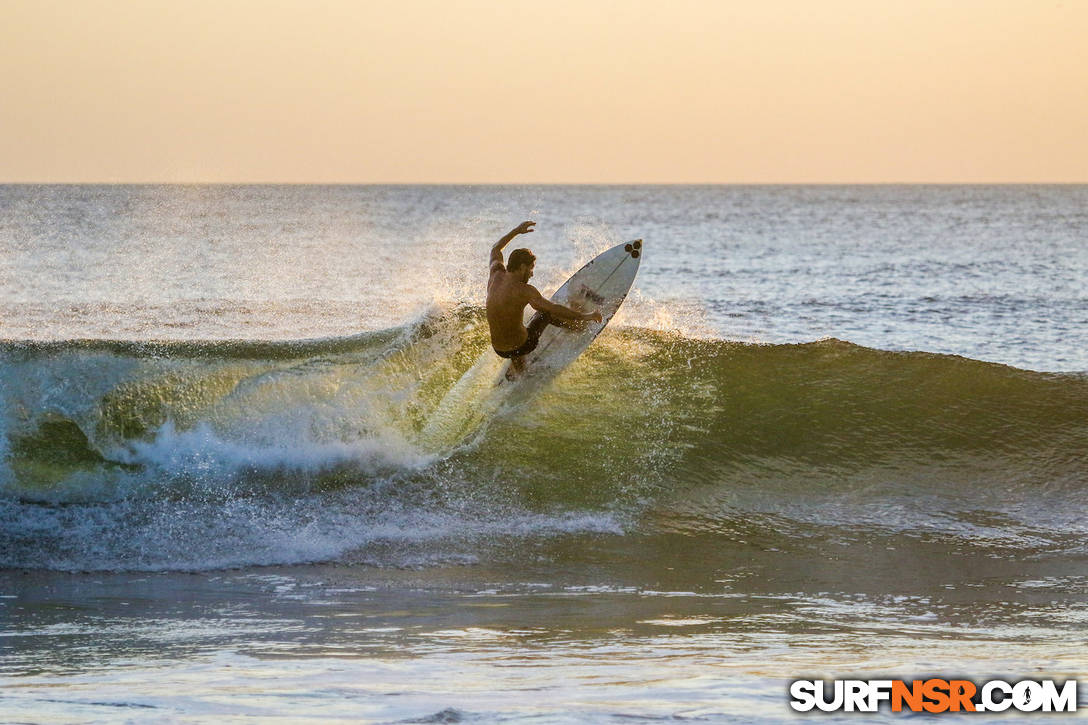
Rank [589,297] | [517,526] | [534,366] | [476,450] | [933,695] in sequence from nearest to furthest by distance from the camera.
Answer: [933,695] → [517,526] → [476,450] → [534,366] → [589,297]

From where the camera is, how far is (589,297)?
11633mm

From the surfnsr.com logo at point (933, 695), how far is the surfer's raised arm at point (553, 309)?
17.6 feet

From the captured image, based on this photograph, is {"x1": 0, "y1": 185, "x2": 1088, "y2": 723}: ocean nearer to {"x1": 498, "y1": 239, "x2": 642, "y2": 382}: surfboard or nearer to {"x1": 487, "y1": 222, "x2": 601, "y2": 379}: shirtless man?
{"x1": 498, "y1": 239, "x2": 642, "y2": 382}: surfboard

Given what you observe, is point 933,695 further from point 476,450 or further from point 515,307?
point 515,307

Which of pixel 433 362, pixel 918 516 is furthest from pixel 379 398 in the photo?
pixel 918 516

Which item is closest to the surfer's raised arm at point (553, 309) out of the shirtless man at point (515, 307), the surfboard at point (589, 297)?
the shirtless man at point (515, 307)

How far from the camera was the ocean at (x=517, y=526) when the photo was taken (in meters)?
5.46

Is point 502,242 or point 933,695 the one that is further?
point 502,242

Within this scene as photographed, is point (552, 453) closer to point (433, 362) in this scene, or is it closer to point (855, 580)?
point (433, 362)

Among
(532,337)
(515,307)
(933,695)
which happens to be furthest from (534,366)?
(933,695)

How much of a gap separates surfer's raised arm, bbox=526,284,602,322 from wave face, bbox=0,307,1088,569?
0.72m

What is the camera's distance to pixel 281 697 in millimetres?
5027

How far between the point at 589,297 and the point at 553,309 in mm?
1318

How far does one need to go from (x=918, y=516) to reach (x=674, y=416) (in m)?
2.55
